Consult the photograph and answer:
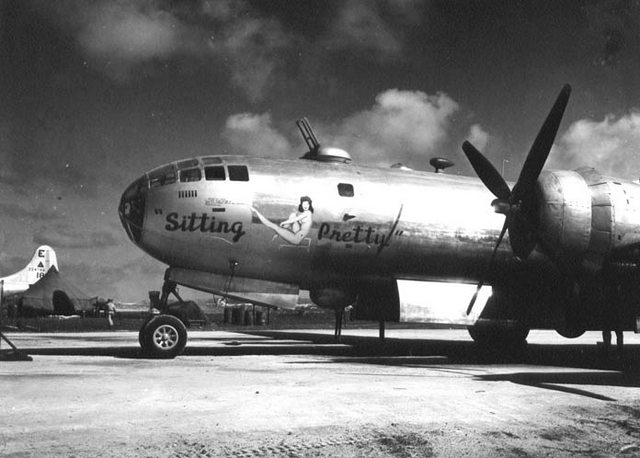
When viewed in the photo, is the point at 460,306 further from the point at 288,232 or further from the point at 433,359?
the point at 288,232

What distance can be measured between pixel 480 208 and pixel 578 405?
9.32m

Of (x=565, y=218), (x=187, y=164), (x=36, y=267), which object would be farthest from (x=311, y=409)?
(x=36, y=267)

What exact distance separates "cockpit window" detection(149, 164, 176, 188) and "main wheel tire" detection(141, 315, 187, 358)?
133 inches

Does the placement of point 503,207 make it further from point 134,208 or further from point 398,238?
point 134,208

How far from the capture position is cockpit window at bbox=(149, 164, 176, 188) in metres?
15.0

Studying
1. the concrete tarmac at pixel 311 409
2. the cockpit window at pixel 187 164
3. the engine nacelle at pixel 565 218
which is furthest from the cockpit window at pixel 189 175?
the engine nacelle at pixel 565 218

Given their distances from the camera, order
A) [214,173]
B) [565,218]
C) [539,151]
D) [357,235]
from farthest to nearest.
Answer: [357,235]
[214,173]
[539,151]
[565,218]

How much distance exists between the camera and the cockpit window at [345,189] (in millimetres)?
15925

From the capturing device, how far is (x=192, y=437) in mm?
6125

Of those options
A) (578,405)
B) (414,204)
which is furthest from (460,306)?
(578,405)

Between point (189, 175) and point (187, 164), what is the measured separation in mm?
413

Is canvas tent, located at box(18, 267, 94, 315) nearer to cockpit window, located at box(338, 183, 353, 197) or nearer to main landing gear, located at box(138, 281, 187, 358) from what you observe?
main landing gear, located at box(138, 281, 187, 358)

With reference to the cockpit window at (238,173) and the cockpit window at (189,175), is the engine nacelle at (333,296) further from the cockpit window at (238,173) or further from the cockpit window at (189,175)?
the cockpit window at (189,175)

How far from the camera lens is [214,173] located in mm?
15227
